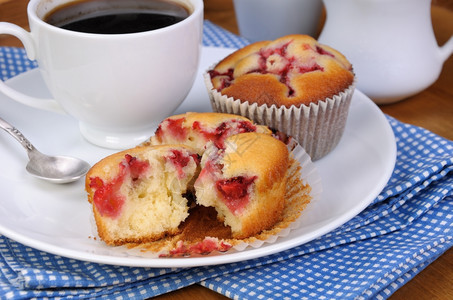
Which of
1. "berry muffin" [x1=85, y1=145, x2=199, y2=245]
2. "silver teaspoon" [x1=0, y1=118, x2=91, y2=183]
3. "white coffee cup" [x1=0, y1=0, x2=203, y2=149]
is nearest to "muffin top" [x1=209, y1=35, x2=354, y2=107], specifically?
"white coffee cup" [x1=0, y1=0, x2=203, y2=149]

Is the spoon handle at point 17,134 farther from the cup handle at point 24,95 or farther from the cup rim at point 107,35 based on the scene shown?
the cup rim at point 107,35

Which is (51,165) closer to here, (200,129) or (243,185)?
(200,129)

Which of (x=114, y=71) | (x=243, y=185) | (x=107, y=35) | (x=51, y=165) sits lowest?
(x=51, y=165)

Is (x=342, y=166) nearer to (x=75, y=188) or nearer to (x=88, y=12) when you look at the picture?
(x=75, y=188)

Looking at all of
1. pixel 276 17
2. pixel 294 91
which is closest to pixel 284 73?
pixel 294 91

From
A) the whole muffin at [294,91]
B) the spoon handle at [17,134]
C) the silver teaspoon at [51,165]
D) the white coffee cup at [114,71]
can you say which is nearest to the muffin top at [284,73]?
the whole muffin at [294,91]
